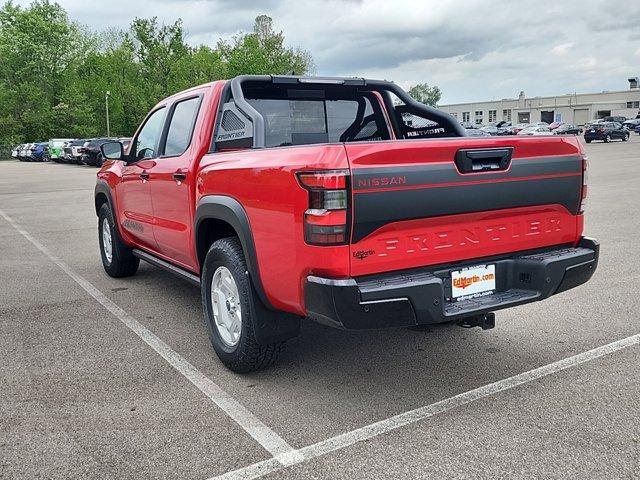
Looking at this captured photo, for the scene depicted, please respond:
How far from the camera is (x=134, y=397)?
3.70m

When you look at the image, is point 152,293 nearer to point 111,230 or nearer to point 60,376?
point 111,230

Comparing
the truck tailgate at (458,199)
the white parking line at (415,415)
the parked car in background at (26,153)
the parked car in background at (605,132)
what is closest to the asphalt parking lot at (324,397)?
the white parking line at (415,415)

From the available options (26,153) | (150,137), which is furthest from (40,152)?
(150,137)

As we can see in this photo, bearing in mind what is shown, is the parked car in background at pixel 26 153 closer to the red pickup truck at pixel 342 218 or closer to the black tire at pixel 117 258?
the black tire at pixel 117 258

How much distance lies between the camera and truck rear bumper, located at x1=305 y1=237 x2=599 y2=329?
3115mm

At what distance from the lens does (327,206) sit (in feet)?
10.1

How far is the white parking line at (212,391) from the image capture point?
310 cm

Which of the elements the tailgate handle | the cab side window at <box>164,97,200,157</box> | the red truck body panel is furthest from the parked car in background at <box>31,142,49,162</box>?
the tailgate handle

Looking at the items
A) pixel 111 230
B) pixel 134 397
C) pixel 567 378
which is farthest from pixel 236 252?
pixel 111 230

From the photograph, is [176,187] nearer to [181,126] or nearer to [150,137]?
[181,126]

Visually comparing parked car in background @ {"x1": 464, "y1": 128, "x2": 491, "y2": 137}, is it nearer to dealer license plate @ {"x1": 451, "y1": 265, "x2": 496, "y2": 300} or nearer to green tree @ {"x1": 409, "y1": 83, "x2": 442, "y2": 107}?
dealer license plate @ {"x1": 451, "y1": 265, "x2": 496, "y2": 300}

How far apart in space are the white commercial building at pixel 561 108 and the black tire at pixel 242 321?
10188 cm

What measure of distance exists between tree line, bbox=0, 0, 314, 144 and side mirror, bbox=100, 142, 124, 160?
52.0 m

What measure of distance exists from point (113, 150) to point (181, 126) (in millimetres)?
1377
